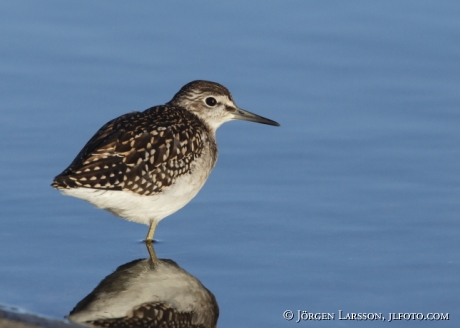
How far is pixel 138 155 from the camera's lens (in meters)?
11.0

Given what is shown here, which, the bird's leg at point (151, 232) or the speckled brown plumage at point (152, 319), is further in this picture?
the bird's leg at point (151, 232)

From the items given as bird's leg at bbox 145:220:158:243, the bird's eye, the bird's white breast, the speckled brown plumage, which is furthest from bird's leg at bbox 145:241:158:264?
the bird's eye

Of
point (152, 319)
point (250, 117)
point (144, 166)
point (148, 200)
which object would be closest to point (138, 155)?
point (144, 166)

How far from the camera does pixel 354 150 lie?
13.3 m

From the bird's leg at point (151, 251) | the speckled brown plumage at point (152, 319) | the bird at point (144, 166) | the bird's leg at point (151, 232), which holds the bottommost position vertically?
the speckled brown plumage at point (152, 319)

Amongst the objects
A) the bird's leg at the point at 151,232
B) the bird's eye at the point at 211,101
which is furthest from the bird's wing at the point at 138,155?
the bird's eye at the point at 211,101

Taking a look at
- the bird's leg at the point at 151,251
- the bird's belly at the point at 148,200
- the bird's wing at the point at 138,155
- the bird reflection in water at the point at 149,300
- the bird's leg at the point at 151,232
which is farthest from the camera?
the bird's leg at the point at 151,232

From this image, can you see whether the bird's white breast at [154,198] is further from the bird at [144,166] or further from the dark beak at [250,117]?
the dark beak at [250,117]

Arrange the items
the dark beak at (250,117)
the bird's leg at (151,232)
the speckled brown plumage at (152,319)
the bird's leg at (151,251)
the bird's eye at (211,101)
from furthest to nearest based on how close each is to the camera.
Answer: the dark beak at (250,117)
the bird's eye at (211,101)
the bird's leg at (151,232)
the bird's leg at (151,251)
the speckled brown plumage at (152,319)

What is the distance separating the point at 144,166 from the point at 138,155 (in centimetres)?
14

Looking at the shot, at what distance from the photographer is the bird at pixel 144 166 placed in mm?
10562

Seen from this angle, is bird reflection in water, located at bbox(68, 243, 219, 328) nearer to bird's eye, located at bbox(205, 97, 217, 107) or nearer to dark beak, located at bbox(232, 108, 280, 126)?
bird's eye, located at bbox(205, 97, 217, 107)

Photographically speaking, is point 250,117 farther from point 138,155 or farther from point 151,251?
point 151,251

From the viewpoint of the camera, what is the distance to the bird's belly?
10.7 metres
